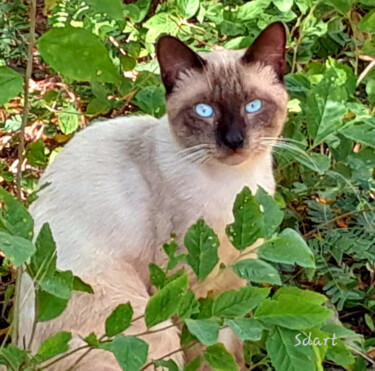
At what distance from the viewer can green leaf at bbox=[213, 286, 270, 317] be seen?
4.91 feet

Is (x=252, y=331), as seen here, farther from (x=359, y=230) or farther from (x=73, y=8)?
(x=73, y=8)

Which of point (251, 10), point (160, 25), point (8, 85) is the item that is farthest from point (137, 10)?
point (8, 85)

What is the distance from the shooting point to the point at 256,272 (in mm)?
1613

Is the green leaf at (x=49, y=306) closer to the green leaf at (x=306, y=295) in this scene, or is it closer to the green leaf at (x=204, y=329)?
the green leaf at (x=204, y=329)

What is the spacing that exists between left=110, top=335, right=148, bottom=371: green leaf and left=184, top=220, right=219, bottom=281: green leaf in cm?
24

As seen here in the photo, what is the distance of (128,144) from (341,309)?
3.10 ft

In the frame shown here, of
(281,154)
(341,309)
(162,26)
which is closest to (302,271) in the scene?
(341,309)

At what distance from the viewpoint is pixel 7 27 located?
3.42 m

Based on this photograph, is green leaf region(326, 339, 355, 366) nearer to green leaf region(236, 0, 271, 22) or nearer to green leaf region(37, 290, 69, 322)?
green leaf region(37, 290, 69, 322)

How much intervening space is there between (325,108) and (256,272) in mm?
926

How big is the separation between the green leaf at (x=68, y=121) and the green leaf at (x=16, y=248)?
1.82m

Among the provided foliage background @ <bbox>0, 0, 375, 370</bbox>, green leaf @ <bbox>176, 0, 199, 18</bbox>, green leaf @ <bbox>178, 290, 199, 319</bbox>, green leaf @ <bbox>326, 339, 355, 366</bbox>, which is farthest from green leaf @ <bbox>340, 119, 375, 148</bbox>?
green leaf @ <bbox>178, 290, 199, 319</bbox>

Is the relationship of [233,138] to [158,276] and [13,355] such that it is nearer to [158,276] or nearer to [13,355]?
[158,276]

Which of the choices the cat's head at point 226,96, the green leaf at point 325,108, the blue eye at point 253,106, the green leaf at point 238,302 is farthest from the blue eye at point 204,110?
the green leaf at point 238,302
